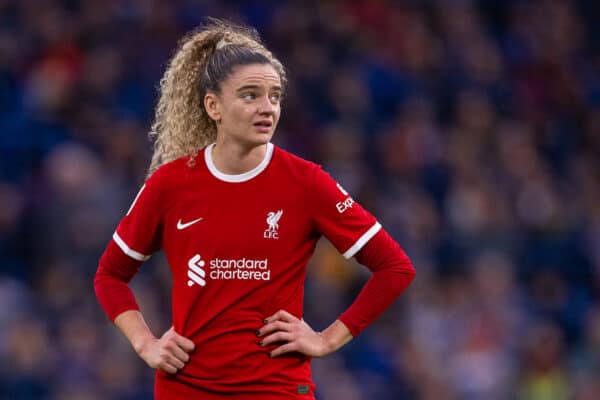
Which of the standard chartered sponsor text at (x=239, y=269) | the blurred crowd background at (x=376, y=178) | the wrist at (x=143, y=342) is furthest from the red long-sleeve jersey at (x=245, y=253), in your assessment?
the blurred crowd background at (x=376, y=178)

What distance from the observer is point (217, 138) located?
429cm

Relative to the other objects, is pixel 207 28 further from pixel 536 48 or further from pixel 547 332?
pixel 536 48

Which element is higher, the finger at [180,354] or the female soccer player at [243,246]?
the female soccer player at [243,246]

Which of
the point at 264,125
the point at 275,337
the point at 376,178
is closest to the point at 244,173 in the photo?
the point at 264,125

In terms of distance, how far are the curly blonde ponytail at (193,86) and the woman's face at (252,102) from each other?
0.38ft

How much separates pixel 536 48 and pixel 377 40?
1.94m

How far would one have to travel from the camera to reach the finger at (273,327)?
403 centimetres

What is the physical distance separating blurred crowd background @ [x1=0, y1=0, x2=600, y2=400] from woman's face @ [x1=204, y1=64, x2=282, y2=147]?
4.26 m

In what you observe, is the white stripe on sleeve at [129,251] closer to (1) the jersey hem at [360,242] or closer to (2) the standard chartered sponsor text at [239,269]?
(2) the standard chartered sponsor text at [239,269]

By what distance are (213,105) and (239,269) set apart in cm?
61

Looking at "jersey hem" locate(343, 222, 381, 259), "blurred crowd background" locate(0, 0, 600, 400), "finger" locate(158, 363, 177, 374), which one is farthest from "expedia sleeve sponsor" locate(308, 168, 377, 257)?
"blurred crowd background" locate(0, 0, 600, 400)

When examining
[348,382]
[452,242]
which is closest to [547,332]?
[452,242]

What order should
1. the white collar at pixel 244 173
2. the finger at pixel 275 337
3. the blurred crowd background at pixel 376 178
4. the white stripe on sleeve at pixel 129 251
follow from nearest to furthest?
the finger at pixel 275 337 → the white collar at pixel 244 173 → the white stripe on sleeve at pixel 129 251 → the blurred crowd background at pixel 376 178

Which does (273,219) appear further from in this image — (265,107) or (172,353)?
(172,353)
